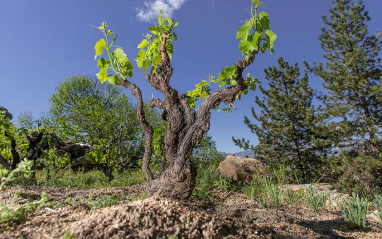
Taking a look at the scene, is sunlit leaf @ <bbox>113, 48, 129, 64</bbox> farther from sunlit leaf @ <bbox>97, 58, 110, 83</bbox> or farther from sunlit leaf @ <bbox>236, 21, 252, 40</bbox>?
sunlit leaf @ <bbox>236, 21, 252, 40</bbox>

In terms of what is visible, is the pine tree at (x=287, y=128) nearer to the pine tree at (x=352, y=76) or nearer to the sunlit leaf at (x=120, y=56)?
the pine tree at (x=352, y=76)

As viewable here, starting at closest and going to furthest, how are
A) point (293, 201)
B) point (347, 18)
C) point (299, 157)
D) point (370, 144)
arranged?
1. point (293, 201)
2. point (370, 144)
3. point (347, 18)
4. point (299, 157)

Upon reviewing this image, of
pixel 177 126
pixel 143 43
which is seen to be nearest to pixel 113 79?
pixel 143 43

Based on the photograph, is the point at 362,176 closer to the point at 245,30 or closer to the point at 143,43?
the point at 245,30

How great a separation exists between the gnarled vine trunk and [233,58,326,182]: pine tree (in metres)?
7.52

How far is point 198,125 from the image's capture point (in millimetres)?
2574

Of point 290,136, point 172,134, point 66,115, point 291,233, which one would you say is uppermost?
point 66,115

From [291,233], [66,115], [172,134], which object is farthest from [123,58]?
[66,115]

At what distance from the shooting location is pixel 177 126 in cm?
268

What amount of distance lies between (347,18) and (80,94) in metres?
16.0

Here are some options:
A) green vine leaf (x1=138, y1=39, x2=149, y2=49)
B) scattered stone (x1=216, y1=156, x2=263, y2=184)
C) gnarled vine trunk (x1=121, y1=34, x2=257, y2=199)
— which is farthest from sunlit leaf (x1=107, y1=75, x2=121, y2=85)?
scattered stone (x1=216, y1=156, x2=263, y2=184)

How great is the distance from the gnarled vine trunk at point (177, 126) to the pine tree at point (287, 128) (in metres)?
7.52

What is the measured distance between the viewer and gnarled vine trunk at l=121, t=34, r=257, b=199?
2.48 m

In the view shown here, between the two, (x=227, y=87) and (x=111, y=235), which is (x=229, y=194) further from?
(x=111, y=235)
